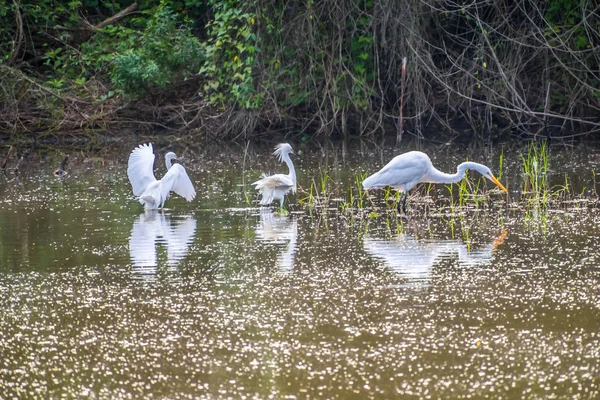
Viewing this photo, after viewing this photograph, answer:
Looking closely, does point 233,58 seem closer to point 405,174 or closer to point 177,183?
point 177,183

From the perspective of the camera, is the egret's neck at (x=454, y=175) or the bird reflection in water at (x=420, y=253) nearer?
the bird reflection in water at (x=420, y=253)

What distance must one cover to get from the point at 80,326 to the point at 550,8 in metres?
10.5

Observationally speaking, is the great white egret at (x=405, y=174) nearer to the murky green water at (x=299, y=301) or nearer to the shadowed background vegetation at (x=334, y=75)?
the murky green water at (x=299, y=301)

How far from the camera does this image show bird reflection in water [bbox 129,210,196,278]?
21.8ft

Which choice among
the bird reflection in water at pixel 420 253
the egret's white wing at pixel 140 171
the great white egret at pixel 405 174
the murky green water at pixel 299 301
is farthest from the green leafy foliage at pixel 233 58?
the bird reflection in water at pixel 420 253

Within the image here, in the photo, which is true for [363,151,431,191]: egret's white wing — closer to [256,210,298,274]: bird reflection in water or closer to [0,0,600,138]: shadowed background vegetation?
[256,210,298,274]: bird reflection in water

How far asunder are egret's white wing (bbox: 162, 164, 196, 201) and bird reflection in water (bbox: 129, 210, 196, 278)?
0.24 m

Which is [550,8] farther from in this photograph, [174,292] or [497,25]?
[174,292]

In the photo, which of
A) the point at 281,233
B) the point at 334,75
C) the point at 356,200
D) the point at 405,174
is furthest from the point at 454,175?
the point at 334,75

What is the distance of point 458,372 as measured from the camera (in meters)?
4.32

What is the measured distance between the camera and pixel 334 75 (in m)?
14.8

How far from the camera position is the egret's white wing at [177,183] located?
881 centimetres

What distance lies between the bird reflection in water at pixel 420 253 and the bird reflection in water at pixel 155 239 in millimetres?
1307

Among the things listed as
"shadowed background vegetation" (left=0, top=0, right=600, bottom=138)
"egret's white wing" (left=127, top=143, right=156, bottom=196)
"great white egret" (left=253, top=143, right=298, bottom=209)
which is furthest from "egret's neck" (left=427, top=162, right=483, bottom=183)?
"shadowed background vegetation" (left=0, top=0, right=600, bottom=138)
